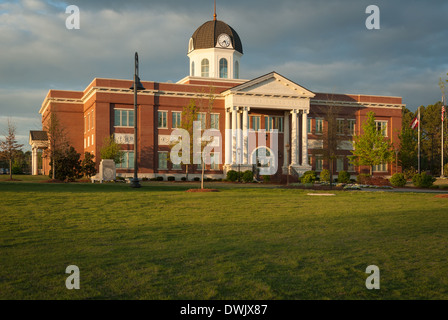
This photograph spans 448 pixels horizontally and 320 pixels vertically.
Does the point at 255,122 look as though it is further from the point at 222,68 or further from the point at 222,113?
the point at 222,68

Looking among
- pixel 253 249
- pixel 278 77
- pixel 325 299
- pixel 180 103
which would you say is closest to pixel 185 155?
pixel 180 103

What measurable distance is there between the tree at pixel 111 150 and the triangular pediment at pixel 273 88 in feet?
43.0

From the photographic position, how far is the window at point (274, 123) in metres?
51.3

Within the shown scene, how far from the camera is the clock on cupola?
52094mm

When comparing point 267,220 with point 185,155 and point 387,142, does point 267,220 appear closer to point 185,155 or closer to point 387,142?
point 185,155

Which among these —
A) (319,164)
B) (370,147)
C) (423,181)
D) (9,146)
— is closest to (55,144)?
(9,146)

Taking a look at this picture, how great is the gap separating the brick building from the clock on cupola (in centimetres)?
12

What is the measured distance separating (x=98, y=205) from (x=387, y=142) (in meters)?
42.6

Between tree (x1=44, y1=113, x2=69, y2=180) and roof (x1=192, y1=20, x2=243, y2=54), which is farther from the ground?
roof (x1=192, y1=20, x2=243, y2=54)

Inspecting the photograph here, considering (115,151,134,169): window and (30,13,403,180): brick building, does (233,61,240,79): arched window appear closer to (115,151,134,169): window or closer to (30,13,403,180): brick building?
(30,13,403,180): brick building

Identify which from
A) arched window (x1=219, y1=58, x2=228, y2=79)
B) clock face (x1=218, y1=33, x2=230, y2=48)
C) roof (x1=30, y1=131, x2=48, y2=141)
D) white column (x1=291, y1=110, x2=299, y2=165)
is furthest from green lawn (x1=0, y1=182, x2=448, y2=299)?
roof (x1=30, y1=131, x2=48, y2=141)

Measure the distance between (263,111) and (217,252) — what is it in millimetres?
43557

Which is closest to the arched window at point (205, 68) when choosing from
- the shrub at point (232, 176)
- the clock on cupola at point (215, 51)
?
the clock on cupola at point (215, 51)

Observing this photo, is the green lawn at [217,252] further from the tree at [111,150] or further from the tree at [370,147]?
the tree at [370,147]
